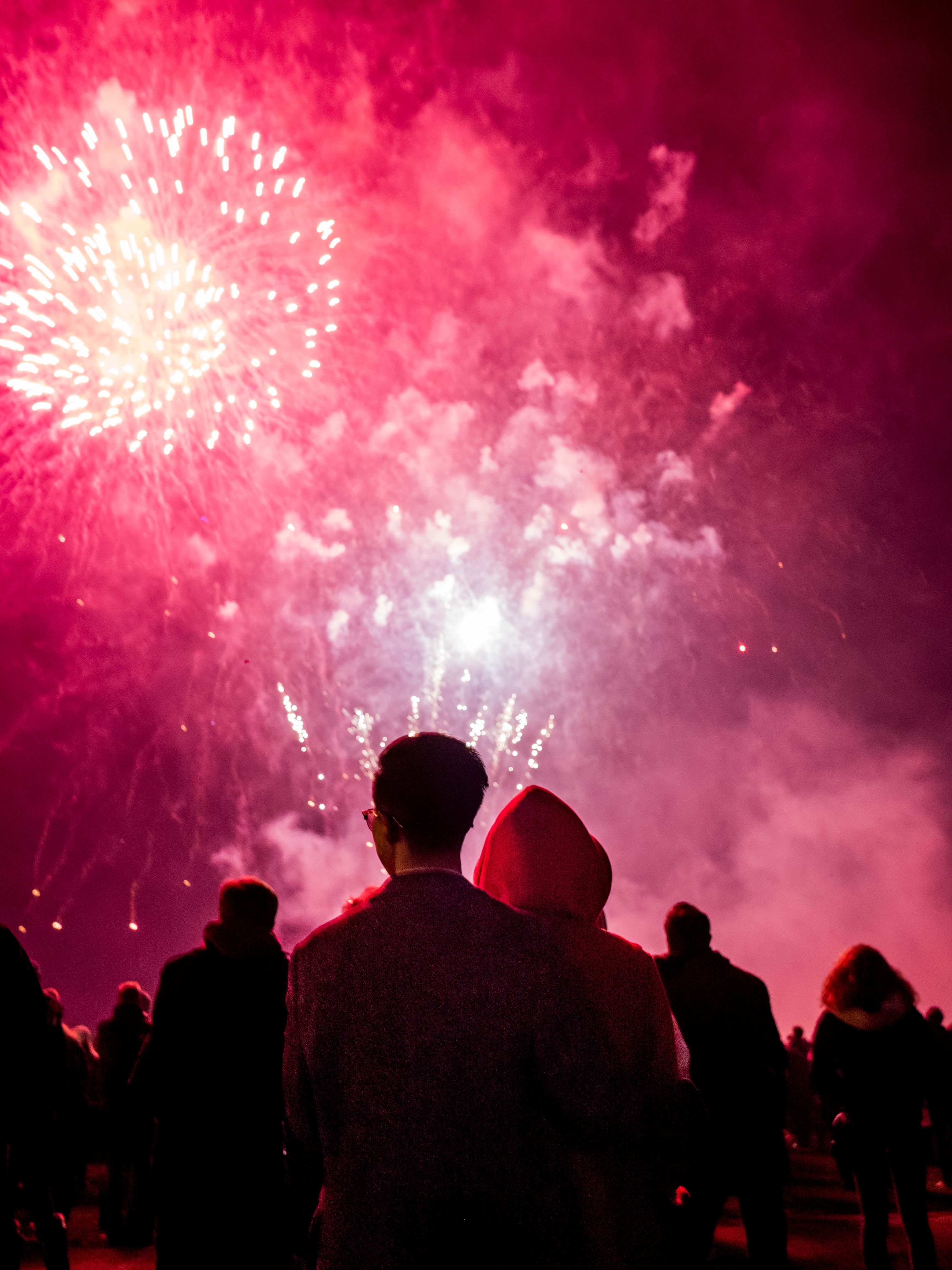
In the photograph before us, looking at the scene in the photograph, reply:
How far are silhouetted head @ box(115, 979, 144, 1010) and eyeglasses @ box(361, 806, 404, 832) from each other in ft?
23.7

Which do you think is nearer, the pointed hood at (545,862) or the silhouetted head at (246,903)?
the pointed hood at (545,862)

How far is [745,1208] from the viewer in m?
4.75

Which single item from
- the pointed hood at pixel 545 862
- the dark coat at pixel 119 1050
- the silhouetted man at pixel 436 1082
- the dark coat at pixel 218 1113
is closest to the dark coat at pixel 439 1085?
the silhouetted man at pixel 436 1082

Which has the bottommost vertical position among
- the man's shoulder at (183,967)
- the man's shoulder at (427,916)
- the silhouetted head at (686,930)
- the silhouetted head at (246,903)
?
the man's shoulder at (427,916)

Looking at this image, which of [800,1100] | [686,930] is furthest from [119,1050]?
[800,1100]

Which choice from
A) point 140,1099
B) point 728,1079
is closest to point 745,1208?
point 728,1079

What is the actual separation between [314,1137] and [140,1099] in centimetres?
274

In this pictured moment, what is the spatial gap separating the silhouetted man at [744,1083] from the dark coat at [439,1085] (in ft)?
10.6

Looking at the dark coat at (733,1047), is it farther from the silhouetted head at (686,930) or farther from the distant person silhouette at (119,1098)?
the distant person silhouette at (119,1098)

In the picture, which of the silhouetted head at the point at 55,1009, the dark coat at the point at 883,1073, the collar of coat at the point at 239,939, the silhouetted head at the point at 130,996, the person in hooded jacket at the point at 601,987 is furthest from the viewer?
the silhouetted head at the point at 130,996

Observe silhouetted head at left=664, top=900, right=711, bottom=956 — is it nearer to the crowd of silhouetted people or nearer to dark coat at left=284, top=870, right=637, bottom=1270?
the crowd of silhouetted people

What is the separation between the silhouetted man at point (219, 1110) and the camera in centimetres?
373

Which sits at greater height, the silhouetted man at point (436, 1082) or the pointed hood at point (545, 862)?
the pointed hood at point (545, 862)

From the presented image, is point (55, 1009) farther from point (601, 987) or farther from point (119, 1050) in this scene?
point (601, 987)
